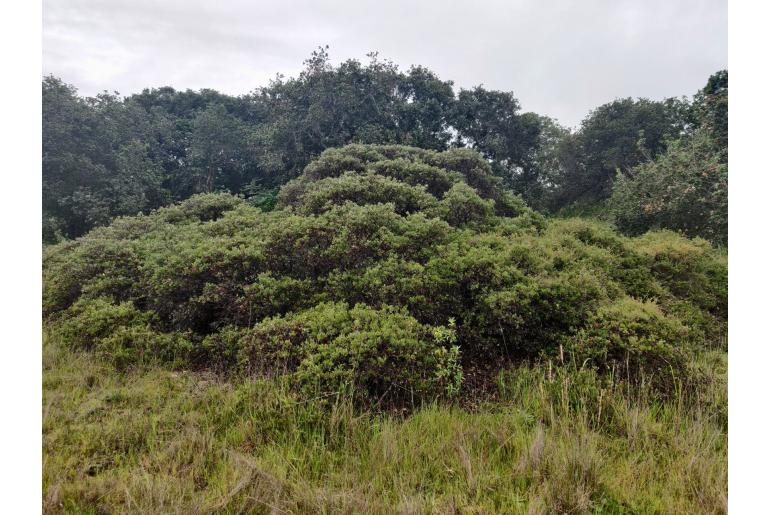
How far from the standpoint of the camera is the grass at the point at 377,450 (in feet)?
7.66

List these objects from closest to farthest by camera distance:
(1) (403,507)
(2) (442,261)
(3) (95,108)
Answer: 1. (1) (403,507)
2. (2) (442,261)
3. (3) (95,108)

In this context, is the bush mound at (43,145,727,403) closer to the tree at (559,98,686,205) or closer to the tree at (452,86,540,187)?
the tree at (452,86,540,187)

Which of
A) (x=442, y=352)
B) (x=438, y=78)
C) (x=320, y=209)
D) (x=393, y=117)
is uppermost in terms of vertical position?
(x=438, y=78)

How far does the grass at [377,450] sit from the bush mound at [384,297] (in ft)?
1.20

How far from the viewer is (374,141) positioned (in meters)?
14.8

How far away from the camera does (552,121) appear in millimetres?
24266

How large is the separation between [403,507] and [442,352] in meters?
1.63

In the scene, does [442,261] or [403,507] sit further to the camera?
[442,261]

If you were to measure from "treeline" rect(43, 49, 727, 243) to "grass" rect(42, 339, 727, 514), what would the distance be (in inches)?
303

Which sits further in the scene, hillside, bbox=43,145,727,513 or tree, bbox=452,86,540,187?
tree, bbox=452,86,540,187

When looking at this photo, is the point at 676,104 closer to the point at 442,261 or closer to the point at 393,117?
the point at 393,117

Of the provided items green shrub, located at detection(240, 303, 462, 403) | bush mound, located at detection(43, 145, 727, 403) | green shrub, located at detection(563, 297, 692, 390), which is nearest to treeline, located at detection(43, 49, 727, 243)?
bush mound, located at detection(43, 145, 727, 403)

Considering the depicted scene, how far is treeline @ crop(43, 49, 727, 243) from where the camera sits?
36.6 ft
